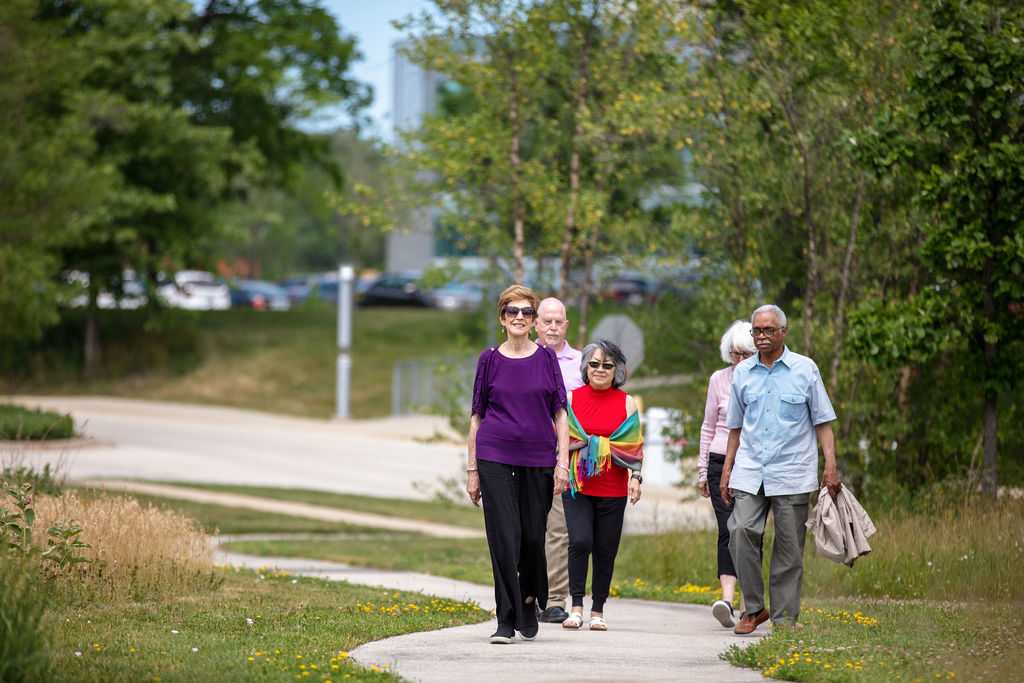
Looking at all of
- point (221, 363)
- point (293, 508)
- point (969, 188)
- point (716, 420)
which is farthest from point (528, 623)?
point (221, 363)

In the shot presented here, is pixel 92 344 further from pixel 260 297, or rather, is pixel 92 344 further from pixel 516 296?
pixel 516 296

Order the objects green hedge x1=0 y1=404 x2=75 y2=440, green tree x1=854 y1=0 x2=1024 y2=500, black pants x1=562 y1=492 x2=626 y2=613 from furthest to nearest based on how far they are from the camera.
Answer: green hedge x1=0 y1=404 x2=75 y2=440 → green tree x1=854 y1=0 x2=1024 y2=500 → black pants x1=562 y1=492 x2=626 y2=613

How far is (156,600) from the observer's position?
25.8ft

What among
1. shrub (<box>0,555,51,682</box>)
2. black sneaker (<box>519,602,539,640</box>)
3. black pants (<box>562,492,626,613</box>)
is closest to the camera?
shrub (<box>0,555,51,682</box>)

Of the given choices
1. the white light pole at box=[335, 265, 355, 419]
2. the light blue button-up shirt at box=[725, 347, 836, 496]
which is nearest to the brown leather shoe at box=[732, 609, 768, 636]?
the light blue button-up shirt at box=[725, 347, 836, 496]

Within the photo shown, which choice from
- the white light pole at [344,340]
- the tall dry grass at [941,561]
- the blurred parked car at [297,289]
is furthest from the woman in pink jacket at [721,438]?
the blurred parked car at [297,289]

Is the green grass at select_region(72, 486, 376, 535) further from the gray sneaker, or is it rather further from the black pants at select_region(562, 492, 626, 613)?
the gray sneaker

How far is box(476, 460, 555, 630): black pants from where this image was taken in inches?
265

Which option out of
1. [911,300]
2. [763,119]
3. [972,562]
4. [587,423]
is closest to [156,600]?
[587,423]

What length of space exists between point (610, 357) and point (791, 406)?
1.08 meters

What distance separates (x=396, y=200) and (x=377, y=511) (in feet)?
16.9

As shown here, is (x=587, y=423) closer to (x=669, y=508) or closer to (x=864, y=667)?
(x=864, y=667)

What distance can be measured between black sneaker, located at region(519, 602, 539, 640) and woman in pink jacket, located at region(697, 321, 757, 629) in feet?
5.39

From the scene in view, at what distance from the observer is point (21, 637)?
5055 mm
